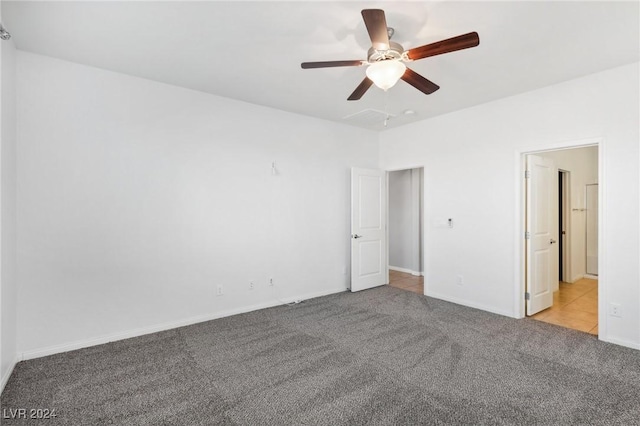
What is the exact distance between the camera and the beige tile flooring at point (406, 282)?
534 cm

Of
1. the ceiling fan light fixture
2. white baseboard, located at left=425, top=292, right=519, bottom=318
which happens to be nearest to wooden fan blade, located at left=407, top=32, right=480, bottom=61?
the ceiling fan light fixture

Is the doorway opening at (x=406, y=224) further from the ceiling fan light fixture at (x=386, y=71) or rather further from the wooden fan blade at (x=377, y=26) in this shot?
the wooden fan blade at (x=377, y=26)

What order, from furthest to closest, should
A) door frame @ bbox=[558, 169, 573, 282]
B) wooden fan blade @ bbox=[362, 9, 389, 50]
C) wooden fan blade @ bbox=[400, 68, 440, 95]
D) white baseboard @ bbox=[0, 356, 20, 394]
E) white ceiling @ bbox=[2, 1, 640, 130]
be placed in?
door frame @ bbox=[558, 169, 573, 282] → wooden fan blade @ bbox=[400, 68, 440, 95] → white baseboard @ bbox=[0, 356, 20, 394] → white ceiling @ bbox=[2, 1, 640, 130] → wooden fan blade @ bbox=[362, 9, 389, 50]

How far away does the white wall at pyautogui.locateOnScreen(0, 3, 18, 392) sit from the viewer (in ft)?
7.90

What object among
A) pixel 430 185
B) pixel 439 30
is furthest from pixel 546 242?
pixel 439 30

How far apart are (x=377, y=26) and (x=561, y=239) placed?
5.91 metres


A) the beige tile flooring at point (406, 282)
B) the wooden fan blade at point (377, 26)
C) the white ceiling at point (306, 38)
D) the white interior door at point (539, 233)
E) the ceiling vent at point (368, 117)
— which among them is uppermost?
the white ceiling at point (306, 38)

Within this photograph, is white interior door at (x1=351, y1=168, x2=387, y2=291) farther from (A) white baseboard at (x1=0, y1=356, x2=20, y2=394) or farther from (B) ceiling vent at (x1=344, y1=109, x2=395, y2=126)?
(A) white baseboard at (x1=0, y1=356, x2=20, y2=394)

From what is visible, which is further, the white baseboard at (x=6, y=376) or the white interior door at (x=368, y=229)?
the white interior door at (x=368, y=229)

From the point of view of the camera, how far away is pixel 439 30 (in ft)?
8.05

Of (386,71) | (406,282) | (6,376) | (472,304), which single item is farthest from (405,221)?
(6,376)

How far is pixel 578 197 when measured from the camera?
5.93m

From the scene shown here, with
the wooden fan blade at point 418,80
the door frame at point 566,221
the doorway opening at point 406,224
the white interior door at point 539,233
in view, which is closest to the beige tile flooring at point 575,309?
the white interior door at point 539,233

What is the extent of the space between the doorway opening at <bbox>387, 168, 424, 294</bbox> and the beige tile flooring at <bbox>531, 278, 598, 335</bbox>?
2232 millimetres
